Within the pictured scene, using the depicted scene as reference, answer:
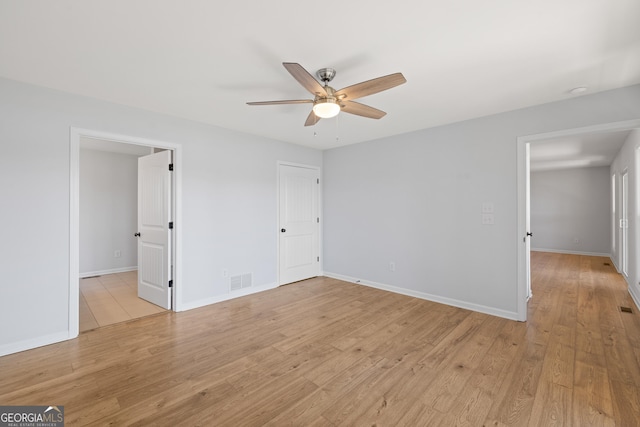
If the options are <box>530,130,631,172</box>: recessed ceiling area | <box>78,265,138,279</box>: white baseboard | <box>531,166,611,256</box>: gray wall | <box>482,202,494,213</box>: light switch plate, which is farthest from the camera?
<box>531,166,611,256</box>: gray wall

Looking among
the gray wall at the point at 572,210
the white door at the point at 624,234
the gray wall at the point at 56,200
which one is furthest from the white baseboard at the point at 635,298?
the gray wall at the point at 56,200

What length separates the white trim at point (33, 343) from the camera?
97.1 inches

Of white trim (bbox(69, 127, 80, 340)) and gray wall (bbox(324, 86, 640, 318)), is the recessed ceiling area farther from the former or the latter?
white trim (bbox(69, 127, 80, 340))

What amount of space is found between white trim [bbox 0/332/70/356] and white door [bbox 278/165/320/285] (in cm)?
274

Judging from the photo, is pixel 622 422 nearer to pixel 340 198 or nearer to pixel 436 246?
pixel 436 246

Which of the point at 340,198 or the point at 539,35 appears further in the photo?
the point at 340,198

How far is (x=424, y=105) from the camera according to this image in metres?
3.09

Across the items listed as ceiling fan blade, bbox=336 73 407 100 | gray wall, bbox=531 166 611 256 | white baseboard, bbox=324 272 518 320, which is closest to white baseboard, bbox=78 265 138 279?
white baseboard, bbox=324 272 518 320

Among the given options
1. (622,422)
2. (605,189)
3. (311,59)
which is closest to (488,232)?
(622,422)

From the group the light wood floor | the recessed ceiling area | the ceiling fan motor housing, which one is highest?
the recessed ceiling area

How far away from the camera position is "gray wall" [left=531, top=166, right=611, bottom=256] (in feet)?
24.1

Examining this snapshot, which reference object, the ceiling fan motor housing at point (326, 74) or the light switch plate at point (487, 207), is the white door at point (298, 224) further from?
the light switch plate at point (487, 207)

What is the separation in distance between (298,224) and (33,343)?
3505mm

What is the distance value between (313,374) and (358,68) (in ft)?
8.23
